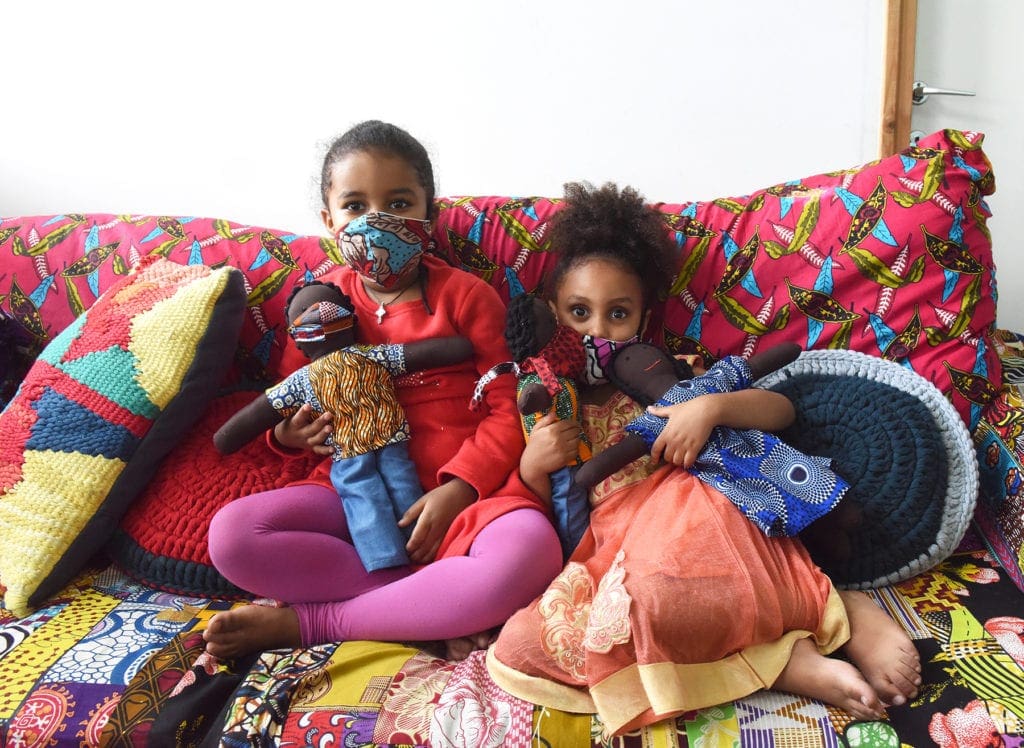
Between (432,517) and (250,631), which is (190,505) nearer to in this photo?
(250,631)

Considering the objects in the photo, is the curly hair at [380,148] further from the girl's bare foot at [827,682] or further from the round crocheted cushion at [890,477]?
the girl's bare foot at [827,682]

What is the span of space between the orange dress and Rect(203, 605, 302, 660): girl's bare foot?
332 millimetres

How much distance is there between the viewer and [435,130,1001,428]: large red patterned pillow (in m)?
1.18

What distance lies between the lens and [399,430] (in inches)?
47.1

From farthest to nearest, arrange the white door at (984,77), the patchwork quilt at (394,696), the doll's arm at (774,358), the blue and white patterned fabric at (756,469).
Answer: the white door at (984,77) → the doll's arm at (774,358) → the blue and white patterned fabric at (756,469) → the patchwork quilt at (394,696)

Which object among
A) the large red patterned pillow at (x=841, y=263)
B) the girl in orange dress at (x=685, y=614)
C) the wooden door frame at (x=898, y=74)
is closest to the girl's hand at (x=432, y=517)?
the girl in orange dress at (x=685, y=614)

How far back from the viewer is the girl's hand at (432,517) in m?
1.11

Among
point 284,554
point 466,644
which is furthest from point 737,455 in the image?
point 284,554

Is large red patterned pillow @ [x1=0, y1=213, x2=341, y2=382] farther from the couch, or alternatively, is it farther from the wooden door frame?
the wooden door frame

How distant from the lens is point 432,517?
1120 mm

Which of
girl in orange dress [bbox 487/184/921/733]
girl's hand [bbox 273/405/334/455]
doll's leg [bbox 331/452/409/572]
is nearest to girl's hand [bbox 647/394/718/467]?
girl in orange dress [bbox 487/184/921/733]

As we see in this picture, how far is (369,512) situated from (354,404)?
18 cm

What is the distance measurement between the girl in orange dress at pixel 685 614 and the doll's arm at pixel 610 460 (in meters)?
0.03

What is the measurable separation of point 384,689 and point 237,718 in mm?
181
